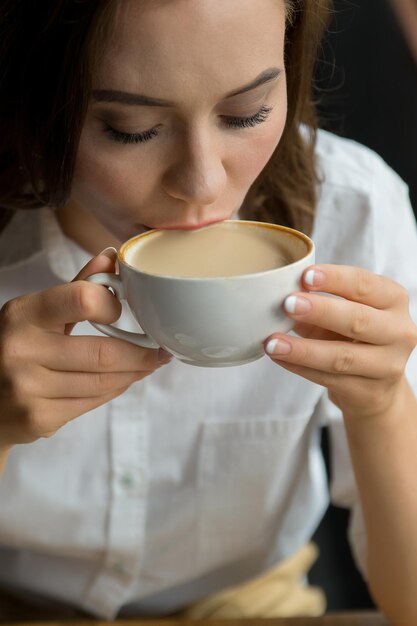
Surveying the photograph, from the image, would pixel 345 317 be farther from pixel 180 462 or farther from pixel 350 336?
pixel 180 462

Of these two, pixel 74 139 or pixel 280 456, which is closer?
pixel 74 139

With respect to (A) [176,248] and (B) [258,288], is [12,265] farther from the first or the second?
(B) [258,288]

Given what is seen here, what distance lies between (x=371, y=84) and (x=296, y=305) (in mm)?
833

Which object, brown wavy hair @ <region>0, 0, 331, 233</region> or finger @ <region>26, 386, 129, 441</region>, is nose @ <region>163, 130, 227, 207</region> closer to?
brown wavy hair @ <region>0, 0, 331, 233</region>

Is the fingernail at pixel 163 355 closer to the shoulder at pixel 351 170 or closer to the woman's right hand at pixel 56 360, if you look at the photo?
the woman's right hand at pixel 56 360

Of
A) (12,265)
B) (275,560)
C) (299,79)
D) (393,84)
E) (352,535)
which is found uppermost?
(299,79)

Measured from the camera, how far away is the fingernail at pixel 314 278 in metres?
0.82

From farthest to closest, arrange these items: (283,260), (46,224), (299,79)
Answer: (46,224) < (299,79) < (283,260)

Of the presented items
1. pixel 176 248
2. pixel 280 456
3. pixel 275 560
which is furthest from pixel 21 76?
pixel 275 560

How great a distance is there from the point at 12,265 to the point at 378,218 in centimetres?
58

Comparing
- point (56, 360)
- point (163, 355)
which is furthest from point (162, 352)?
point (56, 360)

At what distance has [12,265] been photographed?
131 cm

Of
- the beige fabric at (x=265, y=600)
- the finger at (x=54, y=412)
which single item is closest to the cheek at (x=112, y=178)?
the finger at (x=54, y=412)

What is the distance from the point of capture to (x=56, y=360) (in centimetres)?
93
